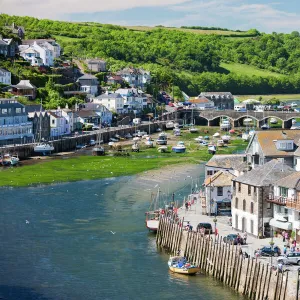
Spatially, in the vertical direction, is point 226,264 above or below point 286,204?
below

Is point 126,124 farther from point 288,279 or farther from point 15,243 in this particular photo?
point 288,279

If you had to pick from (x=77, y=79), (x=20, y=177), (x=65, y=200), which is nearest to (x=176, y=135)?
(x=77, y=79)

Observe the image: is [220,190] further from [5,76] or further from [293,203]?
[5,76]

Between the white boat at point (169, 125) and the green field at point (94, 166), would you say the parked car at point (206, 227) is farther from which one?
the white boat at point (169, 125)

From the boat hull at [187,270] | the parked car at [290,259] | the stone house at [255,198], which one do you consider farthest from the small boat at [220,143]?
the parked car at [290,259]

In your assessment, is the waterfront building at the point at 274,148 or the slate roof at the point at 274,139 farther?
the slate roof at the point at 274,139

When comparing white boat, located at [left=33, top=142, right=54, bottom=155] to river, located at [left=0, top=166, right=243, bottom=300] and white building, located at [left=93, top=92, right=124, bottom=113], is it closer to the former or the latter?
river, located at [left=0, top=166, right=243, bottom=300]

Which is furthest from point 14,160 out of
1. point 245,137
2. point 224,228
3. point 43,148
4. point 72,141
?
point 224,228
